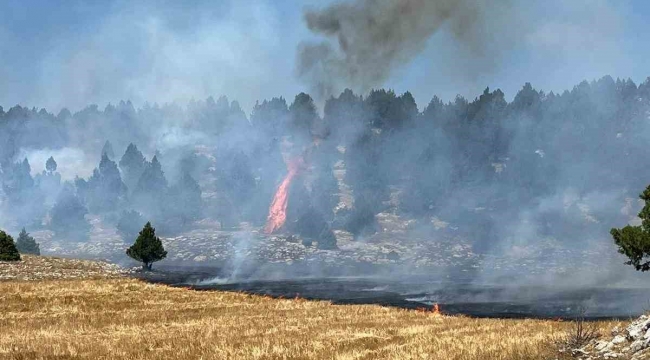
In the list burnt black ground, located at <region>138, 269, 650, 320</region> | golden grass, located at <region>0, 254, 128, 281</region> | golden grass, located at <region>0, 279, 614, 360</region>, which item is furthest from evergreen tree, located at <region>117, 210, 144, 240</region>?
golden grass, located at <region>0, 279, 614, 360</region>

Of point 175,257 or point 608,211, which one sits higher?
point 608,211

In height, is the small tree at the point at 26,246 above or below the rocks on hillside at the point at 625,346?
above

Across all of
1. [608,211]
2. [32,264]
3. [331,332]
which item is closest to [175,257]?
[32,264]

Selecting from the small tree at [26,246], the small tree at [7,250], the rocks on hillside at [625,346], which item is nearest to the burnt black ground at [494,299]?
the small tree at [7,250]

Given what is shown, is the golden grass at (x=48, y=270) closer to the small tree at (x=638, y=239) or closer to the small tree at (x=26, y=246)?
the small tree at (x=26, y=246)

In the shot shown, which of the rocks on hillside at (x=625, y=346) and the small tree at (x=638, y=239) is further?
the small tree at (x=638, y=239)

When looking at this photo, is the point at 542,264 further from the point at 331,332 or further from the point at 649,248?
the point at 331,332

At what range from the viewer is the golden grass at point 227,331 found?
71.8 ft

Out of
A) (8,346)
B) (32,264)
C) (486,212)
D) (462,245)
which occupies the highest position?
(486,212)

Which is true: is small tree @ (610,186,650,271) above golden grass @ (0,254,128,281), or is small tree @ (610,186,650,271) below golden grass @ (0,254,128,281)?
above

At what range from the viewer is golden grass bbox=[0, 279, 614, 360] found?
21.9m

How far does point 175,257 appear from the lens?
173 m

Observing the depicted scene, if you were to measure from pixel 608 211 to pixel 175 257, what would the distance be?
135m

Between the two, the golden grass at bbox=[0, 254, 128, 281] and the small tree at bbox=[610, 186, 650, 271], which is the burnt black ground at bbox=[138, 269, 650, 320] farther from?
the small tree at bbox=[610, 186, 650, 271]
